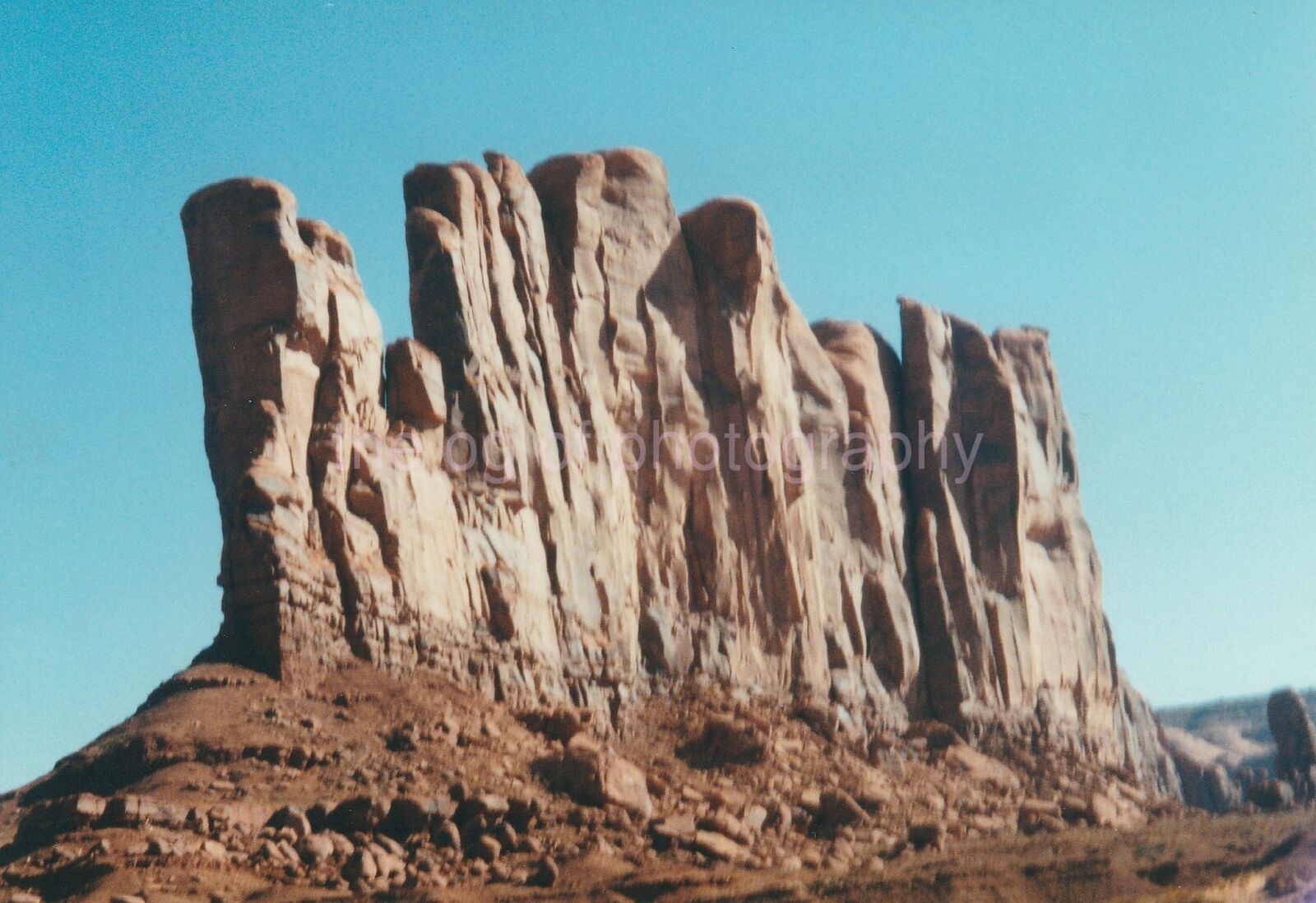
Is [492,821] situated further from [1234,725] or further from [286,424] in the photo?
[1234,725]

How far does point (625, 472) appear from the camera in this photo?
49.3 meters

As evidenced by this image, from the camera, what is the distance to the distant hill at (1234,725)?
105m

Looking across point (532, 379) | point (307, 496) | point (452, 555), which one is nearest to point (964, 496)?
point (532, 379)

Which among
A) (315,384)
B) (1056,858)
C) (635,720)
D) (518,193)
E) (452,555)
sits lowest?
(1056,858)

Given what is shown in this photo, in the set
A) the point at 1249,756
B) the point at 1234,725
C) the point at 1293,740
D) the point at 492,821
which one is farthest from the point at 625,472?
the point at 1234,725

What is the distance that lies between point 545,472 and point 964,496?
77.2ft

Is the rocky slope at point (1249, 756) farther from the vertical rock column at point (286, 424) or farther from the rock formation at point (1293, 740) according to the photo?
the vertical rock column at point (286, 424)

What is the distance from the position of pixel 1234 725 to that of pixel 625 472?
7964cm

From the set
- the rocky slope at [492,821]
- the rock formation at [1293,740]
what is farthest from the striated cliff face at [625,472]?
the rock formation at [1293,740]

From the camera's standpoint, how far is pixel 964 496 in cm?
6569

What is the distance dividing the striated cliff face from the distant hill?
A: 34.6 m

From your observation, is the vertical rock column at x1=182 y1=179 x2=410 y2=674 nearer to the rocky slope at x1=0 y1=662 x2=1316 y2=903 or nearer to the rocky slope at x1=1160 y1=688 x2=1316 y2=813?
the rocky slope at x1=0 y1=662 x2=1316 y2=903

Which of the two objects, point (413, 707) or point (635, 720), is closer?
point (413, 707)

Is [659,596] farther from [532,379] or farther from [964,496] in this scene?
[964,496]
